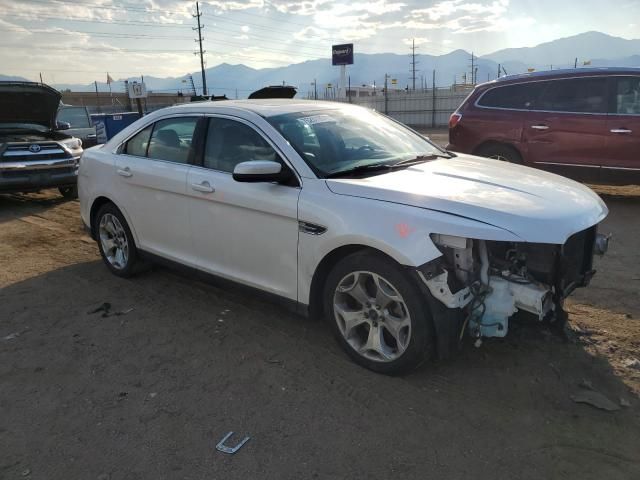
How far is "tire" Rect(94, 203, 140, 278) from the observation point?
4.93 meters

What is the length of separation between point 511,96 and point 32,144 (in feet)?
26.3

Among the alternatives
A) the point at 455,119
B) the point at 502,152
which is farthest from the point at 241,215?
the point at 455,119

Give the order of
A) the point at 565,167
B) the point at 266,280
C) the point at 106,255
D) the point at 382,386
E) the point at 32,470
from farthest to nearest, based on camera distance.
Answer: the point at 565,167, the point at 106,255, the point at 266,280, the point at 382,386, the point at 32,470

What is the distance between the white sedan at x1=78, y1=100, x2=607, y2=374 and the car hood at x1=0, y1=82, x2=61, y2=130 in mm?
5453

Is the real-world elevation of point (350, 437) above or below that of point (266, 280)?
below

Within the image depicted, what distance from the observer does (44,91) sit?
8906 millimetres

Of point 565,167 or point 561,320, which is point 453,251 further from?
point 565,167

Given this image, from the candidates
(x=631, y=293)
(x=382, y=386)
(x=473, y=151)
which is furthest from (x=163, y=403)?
(x=473, y=151)

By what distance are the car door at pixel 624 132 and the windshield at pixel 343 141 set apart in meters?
4.23

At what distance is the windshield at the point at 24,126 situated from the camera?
9.31 meters

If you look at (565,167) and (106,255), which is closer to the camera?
(106,255)

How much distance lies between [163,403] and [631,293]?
385 centimetres

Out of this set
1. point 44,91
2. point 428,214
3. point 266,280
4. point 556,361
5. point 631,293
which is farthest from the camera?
point 44,91

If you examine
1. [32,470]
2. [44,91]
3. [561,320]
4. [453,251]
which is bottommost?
[32,470]
